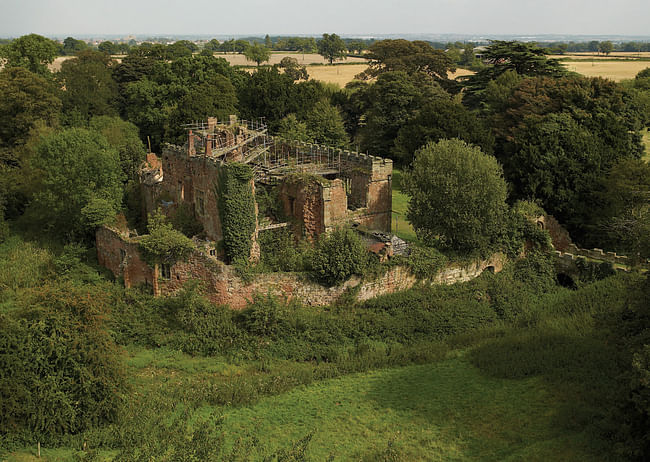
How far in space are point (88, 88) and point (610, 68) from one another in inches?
2406

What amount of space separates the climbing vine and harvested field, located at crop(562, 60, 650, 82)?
5251 cm

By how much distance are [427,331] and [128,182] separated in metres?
18.8

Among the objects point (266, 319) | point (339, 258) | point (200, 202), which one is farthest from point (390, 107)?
point (266, 319)

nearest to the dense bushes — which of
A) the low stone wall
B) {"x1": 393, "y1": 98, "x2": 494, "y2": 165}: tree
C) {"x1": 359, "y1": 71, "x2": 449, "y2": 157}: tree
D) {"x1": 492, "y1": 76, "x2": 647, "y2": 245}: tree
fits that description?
the low stone wall

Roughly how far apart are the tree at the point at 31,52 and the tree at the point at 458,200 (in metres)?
37.5

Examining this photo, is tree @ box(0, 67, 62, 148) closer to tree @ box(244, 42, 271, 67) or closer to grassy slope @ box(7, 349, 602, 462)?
grassy slope @ box(7, 349, 602, 462)

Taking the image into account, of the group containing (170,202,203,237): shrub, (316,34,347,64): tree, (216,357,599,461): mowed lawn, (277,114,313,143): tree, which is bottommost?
(216,357,599,461): mowed lawn

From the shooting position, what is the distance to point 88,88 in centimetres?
5022

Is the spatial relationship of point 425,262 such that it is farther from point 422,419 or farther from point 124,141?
point 124,141

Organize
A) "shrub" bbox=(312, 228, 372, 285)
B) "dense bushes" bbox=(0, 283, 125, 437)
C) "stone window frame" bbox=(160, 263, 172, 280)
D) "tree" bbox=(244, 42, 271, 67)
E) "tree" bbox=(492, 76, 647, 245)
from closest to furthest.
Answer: "dense bushes" bbox=(0, 283, 125, 437) → "shrub" bbox=(312, 228, 372, 285) → "stone window frame" bbox=(160, 263, 172, 280) → "tree" bbox=(492, 76, 647, 245) → "tree" bbox=(244, 42, 271, 67)

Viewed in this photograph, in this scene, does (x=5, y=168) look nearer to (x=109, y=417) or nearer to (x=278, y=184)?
(x=278, y=184)

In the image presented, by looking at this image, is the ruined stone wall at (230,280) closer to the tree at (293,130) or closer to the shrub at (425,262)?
the shrub at (425,262)

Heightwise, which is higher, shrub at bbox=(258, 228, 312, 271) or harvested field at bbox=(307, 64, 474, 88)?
harvested field at bbox=(307, 64, 474, 88)

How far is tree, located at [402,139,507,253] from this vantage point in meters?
25.2
